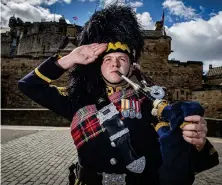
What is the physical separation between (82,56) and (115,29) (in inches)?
25.4

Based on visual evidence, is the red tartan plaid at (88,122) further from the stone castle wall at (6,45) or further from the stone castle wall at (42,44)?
the stone castle wall at (6,45)

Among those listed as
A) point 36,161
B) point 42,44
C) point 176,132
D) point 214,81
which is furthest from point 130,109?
point 42,44

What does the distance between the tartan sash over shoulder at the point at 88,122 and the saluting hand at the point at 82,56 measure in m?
0.42

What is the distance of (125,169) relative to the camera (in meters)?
1.68

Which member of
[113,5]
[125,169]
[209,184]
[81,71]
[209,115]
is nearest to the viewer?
[125,169]

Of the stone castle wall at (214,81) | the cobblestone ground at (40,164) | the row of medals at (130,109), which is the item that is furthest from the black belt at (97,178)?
the stone castle wall at (214,81)

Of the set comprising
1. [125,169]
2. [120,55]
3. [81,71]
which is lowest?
[125,169]

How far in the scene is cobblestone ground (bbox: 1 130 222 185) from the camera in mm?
4855

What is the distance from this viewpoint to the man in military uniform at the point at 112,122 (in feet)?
4.37

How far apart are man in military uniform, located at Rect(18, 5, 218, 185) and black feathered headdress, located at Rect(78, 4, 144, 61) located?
1cm

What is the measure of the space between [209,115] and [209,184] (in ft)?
38.6

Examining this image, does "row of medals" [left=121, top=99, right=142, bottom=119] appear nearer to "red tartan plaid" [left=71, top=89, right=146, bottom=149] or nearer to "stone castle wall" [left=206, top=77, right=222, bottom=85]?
"red tartan plaid" [left=71, top=89, right=146, bottom=149]

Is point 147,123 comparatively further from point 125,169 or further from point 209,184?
point 209,184

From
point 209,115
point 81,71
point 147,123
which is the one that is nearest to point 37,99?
point 81,71
